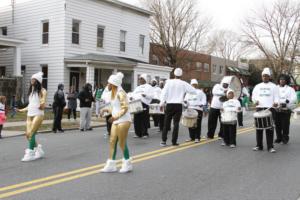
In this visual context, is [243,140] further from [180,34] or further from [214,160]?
[180,34]

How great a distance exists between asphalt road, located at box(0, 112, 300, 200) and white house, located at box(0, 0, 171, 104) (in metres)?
15.3

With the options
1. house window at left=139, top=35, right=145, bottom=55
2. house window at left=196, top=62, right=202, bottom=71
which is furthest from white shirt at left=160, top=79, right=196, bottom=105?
house window at left=196, top=62, right=202, bottom=71

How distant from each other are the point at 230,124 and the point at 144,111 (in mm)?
3412

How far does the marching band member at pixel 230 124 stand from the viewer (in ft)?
37.4

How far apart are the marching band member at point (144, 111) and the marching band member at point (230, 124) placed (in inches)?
115

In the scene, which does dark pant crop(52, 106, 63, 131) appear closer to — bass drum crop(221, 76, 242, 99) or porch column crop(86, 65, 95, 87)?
bass drum crop(221, 76, 242, 99)

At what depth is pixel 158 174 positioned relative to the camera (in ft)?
25.4

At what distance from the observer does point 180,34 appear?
42.2 m

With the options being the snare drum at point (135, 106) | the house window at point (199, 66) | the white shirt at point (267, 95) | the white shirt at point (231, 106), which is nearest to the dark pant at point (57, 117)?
the snare drum at point (135, 106)

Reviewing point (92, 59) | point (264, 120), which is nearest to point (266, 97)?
point (264, 120)

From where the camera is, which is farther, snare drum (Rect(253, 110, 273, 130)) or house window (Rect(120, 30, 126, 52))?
house window (Rect(120, 30, 126, 52))

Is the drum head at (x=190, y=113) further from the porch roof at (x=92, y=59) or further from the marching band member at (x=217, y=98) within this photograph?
the porch roof at (x=92, y=59)

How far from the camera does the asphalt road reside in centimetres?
639

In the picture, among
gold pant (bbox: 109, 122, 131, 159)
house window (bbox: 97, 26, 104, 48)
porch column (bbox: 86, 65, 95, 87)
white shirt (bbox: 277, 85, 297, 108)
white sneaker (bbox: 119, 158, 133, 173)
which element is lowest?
white sneaker (bbox: 119, 158, 133, 173)
